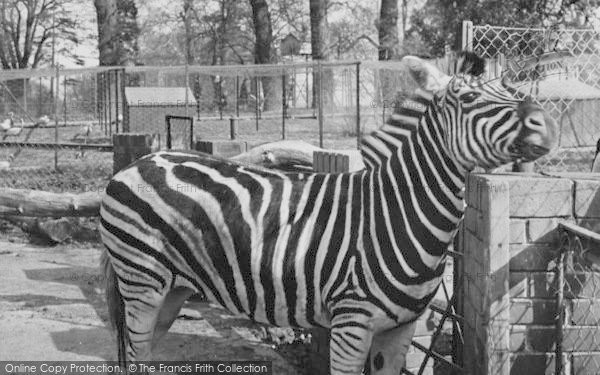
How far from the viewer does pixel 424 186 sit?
356 centimetres

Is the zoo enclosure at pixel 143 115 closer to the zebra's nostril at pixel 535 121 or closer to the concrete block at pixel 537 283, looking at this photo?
the concrete block at pixel 537 283

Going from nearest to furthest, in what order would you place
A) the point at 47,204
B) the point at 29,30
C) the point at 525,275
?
1. the point at 525,275
2. the point at 47,204
3. the point at 29,30

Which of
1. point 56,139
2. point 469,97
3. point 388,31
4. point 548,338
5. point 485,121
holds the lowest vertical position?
point 548,338

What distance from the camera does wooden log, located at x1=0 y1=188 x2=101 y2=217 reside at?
27.5 ft

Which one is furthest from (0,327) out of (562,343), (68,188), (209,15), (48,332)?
(209,15)

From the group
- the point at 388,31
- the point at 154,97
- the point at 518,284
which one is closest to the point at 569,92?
the point at 518,284

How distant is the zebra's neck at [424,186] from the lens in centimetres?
350

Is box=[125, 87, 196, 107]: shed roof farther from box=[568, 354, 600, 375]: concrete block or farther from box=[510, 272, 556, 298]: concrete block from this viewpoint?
box=[568, 354, 600, 375]: concrete block

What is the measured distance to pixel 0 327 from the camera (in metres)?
6.18

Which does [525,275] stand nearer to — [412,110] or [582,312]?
[582,312]

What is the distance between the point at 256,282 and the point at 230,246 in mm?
231

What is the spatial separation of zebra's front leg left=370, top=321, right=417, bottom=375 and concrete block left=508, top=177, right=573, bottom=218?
0.79 m

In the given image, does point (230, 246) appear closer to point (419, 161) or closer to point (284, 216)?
point (284, 216)

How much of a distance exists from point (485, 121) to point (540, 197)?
1.78ft
